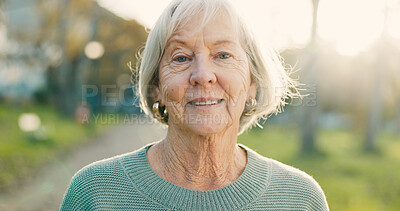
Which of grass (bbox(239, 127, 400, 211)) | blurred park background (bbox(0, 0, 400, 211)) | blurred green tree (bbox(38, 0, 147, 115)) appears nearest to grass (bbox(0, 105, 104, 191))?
blurred park background (bbox(0, 0, 400, 211))

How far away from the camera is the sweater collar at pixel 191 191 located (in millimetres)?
2070

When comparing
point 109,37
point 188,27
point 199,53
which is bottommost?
point 199,53

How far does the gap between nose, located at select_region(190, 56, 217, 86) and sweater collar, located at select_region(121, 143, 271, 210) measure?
2.00 ft

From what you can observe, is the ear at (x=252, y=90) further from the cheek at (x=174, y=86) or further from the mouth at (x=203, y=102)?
the cheek at (x=174, y=86)

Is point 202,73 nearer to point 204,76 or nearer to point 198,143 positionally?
point 204,76

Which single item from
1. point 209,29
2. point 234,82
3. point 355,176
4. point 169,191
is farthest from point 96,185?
point 355,176

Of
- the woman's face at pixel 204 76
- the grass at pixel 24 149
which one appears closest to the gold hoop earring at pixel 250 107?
the woman's face at pixel 204 76

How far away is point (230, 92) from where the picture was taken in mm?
2117

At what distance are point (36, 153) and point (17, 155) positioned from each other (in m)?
0.55

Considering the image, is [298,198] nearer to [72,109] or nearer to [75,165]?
[75,165]

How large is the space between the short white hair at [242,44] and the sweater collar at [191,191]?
0.46 meters

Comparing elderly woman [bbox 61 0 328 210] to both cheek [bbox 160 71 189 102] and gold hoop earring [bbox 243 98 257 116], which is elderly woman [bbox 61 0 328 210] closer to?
cheek [bbox 160 71 189 102]

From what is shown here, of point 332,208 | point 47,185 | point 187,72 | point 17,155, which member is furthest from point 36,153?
point 187,72

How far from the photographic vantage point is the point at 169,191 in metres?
2.10
